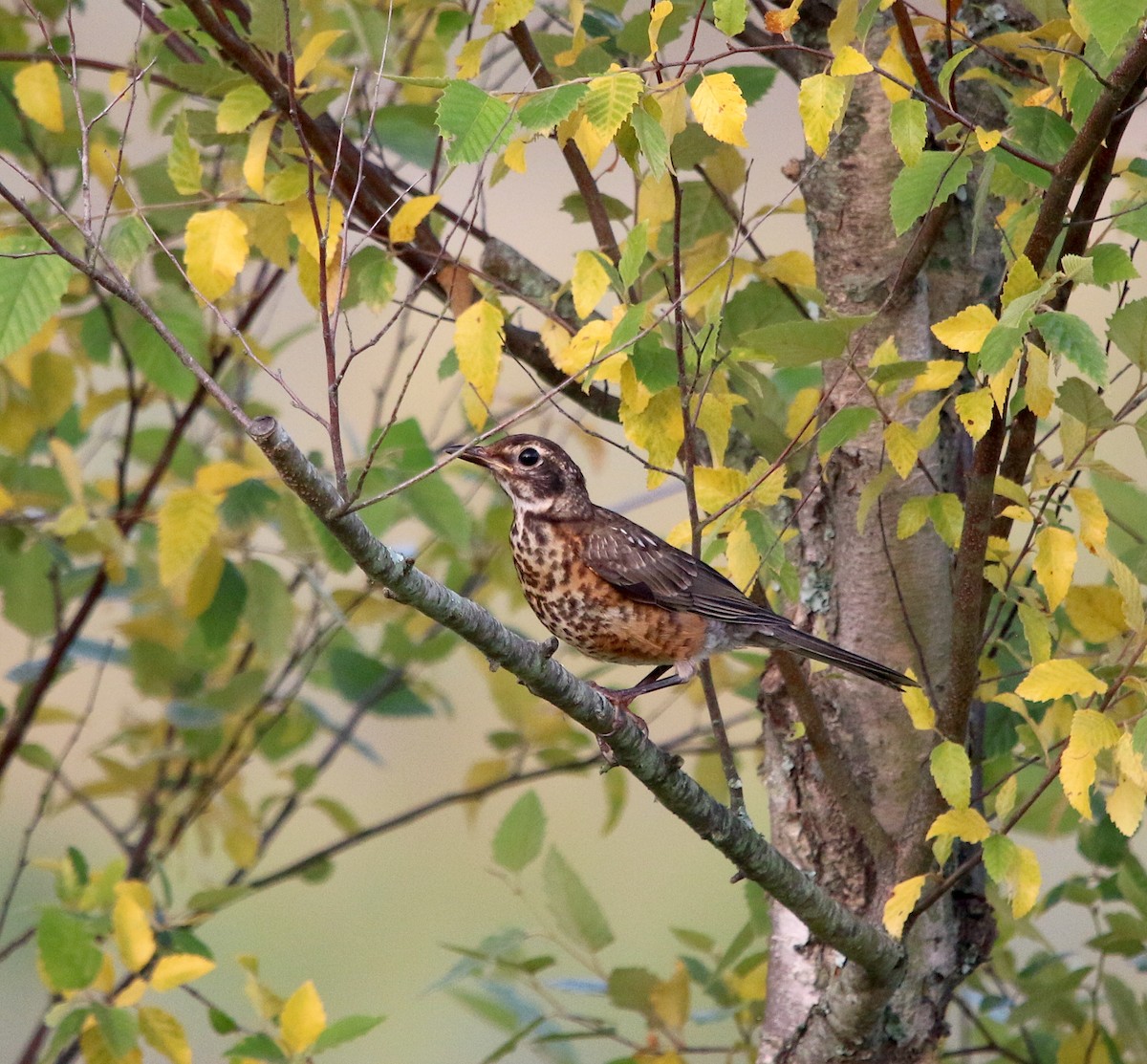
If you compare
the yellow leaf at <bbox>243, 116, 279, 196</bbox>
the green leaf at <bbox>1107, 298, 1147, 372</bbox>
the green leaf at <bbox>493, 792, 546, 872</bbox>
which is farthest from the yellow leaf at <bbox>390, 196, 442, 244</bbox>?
the green leaf at <bbox>493, 792, 546, 872</bbox>

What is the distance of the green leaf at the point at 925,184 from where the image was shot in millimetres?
2135

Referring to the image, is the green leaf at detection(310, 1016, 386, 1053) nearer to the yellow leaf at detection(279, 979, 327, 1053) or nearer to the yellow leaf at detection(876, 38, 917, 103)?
the yellow leaf at detection(279, 979, 327, 1053)

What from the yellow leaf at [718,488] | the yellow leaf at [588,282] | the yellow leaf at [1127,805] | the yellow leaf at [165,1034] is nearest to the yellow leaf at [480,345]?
the yellow leaf at [588,282]

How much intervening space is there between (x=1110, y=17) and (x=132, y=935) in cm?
229

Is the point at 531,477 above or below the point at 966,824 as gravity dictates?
above

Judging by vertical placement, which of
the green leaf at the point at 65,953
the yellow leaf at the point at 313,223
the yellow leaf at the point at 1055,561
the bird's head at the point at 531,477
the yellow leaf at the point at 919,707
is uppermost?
the bird's head at the point at 531,477

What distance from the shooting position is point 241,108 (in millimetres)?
2527

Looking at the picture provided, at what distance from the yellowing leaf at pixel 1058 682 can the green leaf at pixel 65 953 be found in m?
1.73

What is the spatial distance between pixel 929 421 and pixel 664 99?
2.28ft

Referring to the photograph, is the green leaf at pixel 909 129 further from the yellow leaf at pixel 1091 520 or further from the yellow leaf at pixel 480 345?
the yellow leaf at pixel 480 345

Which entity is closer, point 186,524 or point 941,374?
point 941,374

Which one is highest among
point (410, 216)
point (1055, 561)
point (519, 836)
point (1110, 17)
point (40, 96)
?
point (40, 96)

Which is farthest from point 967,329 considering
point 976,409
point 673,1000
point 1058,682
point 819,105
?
point 673,1000

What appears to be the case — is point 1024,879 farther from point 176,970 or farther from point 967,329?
point 176,970
